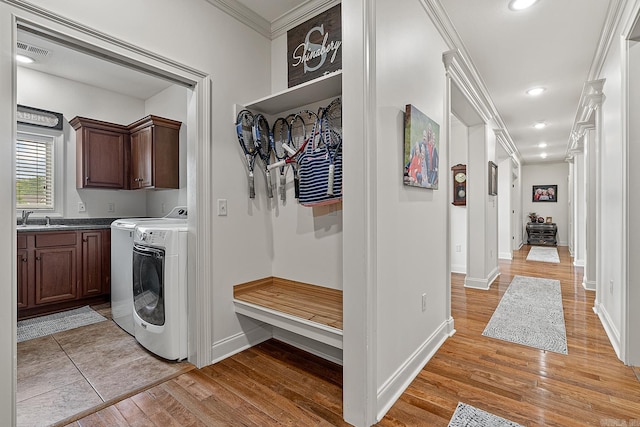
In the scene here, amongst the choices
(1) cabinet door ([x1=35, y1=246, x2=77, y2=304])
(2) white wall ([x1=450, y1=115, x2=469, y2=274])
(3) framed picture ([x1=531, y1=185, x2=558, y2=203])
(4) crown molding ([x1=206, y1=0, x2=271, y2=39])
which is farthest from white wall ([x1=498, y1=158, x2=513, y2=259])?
(1) cabinet door ([x1=35, y1=246, x2=77, y2=304])

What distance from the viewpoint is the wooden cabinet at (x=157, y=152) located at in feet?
11.3

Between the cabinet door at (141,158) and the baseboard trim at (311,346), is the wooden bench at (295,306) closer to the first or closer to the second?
the baseboard trim at (311,346)

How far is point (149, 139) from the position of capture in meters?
3.46

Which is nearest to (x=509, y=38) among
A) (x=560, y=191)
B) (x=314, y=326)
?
(x=314, y=326)

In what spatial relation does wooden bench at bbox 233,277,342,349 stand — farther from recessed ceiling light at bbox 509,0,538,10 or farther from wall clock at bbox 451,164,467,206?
wall clock at bbox 451,164,467,206

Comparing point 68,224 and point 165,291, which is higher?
point 68,224

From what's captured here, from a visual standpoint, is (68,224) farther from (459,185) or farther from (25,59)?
(459,185)

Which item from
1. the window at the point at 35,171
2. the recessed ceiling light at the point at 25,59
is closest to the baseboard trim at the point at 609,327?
the window at the point at 35,171

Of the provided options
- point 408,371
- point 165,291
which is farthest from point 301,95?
point 408,371

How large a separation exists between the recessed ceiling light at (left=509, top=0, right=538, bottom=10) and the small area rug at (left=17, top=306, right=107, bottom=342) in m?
4.47

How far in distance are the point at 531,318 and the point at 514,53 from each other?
2.58 meters

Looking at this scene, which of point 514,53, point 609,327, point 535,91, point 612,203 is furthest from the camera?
point 535,91

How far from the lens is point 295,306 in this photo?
210 centimetres

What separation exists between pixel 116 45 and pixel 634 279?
349cm
